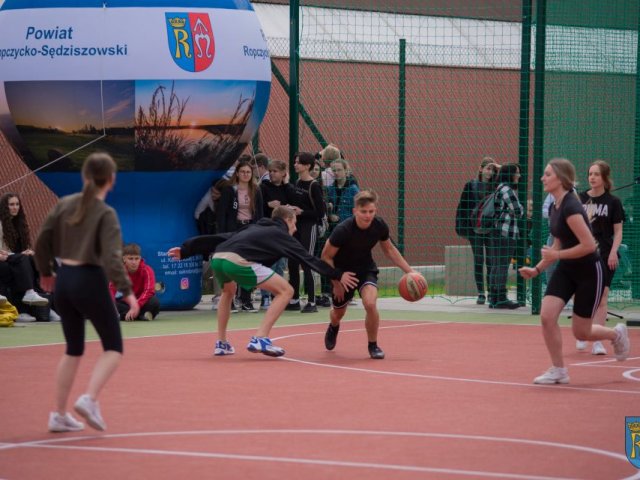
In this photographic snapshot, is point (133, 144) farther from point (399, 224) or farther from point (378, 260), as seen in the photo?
point (378, 260)

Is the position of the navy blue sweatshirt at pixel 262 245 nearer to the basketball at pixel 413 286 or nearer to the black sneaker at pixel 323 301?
the basketball at pixel 413 286

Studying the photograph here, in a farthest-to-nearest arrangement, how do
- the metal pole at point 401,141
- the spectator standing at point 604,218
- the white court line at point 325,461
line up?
the metal pole at point 401,141, the spectator standing at point 604,218, the white court line at point 325,461

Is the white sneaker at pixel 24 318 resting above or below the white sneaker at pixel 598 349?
below

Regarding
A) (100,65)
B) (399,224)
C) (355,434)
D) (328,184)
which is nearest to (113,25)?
(100,65)

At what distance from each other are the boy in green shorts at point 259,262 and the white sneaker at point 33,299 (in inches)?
151

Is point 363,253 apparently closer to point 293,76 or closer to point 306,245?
point 306,245

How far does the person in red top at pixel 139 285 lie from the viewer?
15.4 m

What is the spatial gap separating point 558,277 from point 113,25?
7674mm

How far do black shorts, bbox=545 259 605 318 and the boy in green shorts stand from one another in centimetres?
222

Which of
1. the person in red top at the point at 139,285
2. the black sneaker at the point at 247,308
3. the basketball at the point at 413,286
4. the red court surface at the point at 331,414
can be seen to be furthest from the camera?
the black sneaker at the point at 247,308

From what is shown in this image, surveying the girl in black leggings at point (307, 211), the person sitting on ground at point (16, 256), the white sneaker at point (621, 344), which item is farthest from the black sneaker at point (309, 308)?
the white sneaker at point (621, 344)

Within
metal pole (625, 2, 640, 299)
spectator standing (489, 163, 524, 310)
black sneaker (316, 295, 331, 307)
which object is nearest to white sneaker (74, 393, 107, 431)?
black sneaker (316, 295, 331, 307)

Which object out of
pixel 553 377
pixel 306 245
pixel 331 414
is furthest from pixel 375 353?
pixel 306 245

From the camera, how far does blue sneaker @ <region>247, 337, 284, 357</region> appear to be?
480 inches
